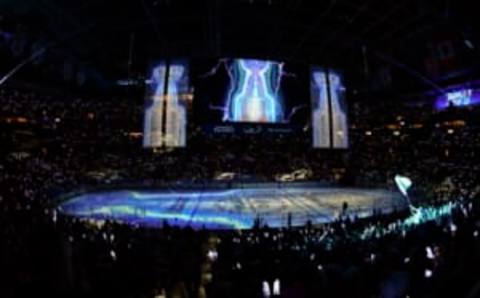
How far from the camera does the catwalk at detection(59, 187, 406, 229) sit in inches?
802

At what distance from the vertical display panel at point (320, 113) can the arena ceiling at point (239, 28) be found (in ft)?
10.3

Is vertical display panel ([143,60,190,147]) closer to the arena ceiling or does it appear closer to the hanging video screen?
the hanging video screen

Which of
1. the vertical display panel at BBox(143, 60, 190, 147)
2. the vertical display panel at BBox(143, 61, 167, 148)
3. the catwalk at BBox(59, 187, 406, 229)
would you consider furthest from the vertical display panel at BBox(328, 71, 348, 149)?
the vertical display panel at BBox(143, 61, 167, 148)

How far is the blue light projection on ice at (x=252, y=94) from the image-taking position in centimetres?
3422

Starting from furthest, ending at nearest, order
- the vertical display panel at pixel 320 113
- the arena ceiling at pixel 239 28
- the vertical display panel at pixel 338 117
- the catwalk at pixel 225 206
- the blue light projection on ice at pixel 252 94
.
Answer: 1. the vertical display panel at pixel 338 117
2. the vertical display panel at pixel 320 113
3. the blue light projection on ice at pixel 252 94
4. the arena ceiling at pixel 239 28
5. the catwalk at pixel 225 206

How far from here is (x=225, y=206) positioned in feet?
82.8

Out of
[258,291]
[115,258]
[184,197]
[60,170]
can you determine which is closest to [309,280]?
[258,291]

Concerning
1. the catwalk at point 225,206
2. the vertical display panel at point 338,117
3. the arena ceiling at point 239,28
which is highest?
the arena ceiling at point 239,28

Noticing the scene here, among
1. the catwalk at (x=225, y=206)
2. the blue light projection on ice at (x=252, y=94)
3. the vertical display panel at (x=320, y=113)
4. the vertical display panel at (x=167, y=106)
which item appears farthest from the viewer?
the vertical display panel at (x=320, y=113)

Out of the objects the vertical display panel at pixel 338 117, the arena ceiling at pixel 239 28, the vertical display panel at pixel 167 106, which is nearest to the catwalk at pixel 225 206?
the vertical display panel at pixel 338 117

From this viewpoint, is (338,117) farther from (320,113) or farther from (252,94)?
(252,94)

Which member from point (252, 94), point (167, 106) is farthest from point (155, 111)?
point (252, 94)

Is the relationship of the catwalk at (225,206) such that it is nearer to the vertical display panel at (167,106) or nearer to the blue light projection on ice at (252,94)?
the vertical display panel at (167,106)

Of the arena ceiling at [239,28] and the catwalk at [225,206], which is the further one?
the arena ceiling at [239,28]
